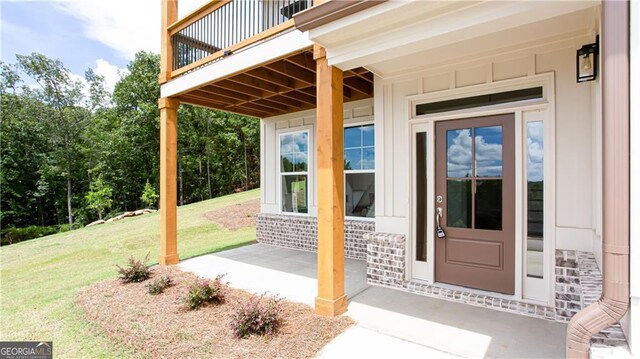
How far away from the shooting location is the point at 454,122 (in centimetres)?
392

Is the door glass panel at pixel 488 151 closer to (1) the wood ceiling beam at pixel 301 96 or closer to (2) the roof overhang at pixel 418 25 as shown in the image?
(2) the roof overhang at pixel 418 25

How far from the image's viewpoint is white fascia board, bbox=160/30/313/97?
3.83m

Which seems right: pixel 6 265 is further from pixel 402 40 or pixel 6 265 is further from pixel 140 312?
pixel 402 40

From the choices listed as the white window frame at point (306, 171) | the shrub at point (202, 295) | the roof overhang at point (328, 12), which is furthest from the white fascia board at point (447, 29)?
the white window frame at point (306, 171)

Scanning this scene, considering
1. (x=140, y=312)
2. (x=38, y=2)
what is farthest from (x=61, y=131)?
(x=140, y=312)

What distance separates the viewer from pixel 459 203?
Result: 12.7 ft

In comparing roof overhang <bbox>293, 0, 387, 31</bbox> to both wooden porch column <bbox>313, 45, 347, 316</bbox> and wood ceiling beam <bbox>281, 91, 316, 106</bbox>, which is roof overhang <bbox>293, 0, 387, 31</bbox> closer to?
wooden porch column <bbox>313, 45, 347, 316</bbox>

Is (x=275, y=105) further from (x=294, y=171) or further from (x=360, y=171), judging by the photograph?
(x=360, y=171)

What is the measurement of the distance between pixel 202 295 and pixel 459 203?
3550mm

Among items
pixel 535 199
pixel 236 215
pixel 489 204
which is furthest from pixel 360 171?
pixel 236 215

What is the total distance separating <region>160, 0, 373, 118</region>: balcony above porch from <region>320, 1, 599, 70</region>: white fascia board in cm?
71

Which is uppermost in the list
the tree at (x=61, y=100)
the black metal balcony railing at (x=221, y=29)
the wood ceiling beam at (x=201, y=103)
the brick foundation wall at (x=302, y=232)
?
the tree at (x=61, y=100)

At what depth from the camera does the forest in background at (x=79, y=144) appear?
827 inches

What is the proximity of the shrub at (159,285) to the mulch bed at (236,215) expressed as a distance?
654 cm
